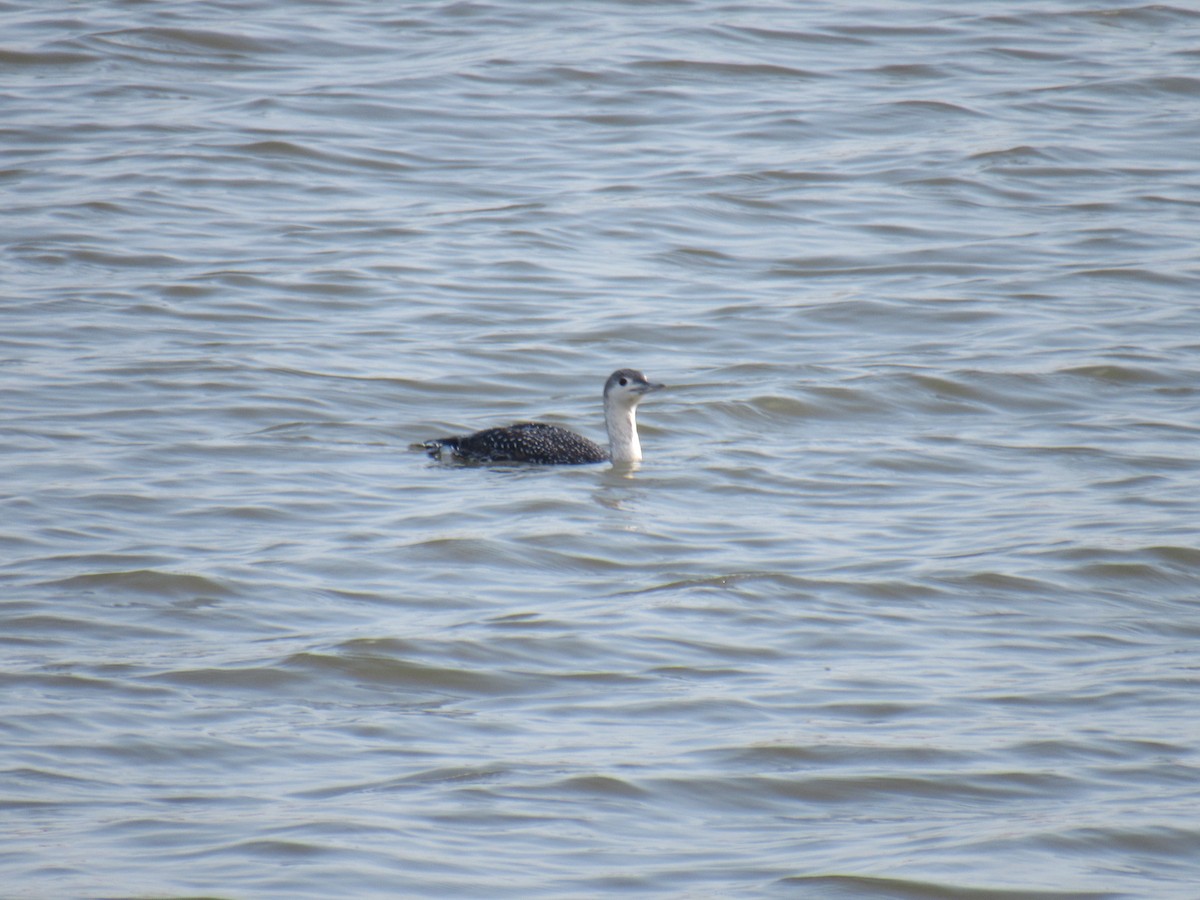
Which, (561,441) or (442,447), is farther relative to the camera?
(561,441)

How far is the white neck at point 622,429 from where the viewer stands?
457 inches

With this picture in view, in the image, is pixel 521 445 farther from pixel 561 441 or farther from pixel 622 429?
pixel 622 429

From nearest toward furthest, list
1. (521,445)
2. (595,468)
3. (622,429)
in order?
(521,445) < (622,429) < (595,468)

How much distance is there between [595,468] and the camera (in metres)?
11.8

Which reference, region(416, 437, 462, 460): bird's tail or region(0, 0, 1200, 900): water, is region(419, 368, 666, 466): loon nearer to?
region(416, 437, 462, 460): bird's tail

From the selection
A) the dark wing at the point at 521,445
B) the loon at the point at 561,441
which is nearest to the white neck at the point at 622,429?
the loon at the point at 561,441

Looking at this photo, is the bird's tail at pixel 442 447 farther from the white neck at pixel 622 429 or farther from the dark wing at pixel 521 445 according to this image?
the white neck at pixel 622 429

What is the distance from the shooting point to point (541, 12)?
2512 centimetres

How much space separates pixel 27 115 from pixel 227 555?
1186cm

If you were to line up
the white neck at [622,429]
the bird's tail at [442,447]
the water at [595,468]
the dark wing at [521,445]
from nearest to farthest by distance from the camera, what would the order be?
the water at [595,468]
the dark wing at [521,445]
the bird's tail at [442,447]
the white neck at [622,429]

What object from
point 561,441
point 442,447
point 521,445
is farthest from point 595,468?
point 442,447

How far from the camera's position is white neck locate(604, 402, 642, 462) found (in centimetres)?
1160

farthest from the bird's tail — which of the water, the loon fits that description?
the water

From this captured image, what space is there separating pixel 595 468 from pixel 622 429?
1.09 feet
